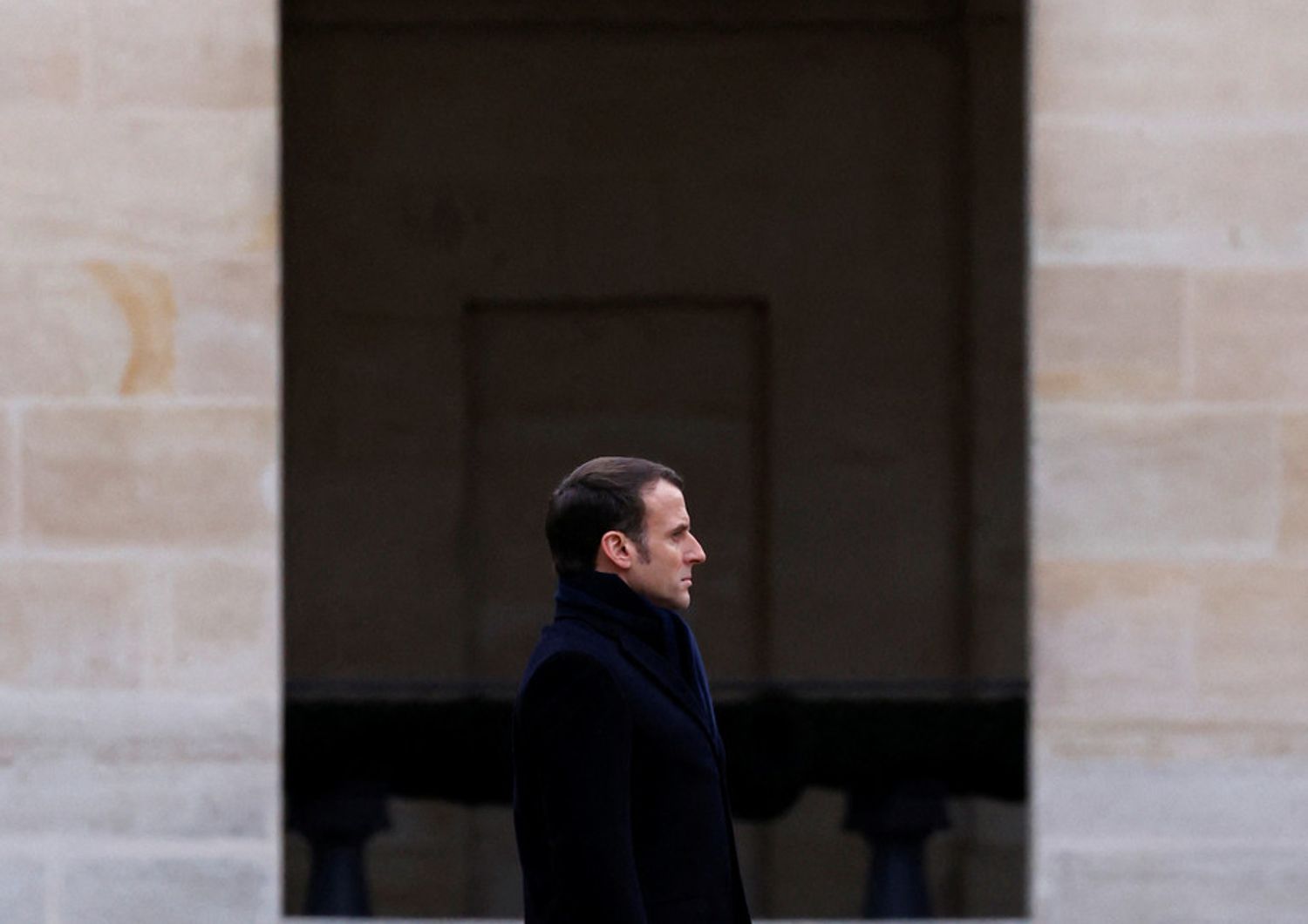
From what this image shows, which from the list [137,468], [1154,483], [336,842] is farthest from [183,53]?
[336,842]

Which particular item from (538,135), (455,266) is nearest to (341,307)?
(455,266)

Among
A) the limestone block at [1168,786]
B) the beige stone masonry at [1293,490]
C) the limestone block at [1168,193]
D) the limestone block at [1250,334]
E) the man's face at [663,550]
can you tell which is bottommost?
the limestone block at [1168,786]

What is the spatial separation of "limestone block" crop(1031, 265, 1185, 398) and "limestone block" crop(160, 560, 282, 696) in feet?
6.96

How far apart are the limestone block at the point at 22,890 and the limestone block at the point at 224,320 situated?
52.1 inches

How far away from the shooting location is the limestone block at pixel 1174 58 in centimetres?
594

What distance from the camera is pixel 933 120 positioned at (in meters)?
11.4

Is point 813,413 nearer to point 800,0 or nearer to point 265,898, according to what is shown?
point 800,0

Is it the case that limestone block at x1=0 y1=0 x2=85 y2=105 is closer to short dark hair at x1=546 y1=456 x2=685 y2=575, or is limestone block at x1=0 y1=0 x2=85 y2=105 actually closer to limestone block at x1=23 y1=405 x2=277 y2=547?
limestone block at x1=23 y1=405 x2=277 y2=547

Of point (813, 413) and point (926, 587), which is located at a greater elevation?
point (813, 413)

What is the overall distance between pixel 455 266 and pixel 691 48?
5.29 feet

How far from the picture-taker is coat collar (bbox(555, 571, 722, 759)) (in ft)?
11.1

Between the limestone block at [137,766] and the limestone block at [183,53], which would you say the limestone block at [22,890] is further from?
the limestone block at [183,53]

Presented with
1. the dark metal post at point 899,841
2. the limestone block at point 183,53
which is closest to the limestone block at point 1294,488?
the dark metal post at point 899,841

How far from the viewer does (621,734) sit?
10.7 ft
